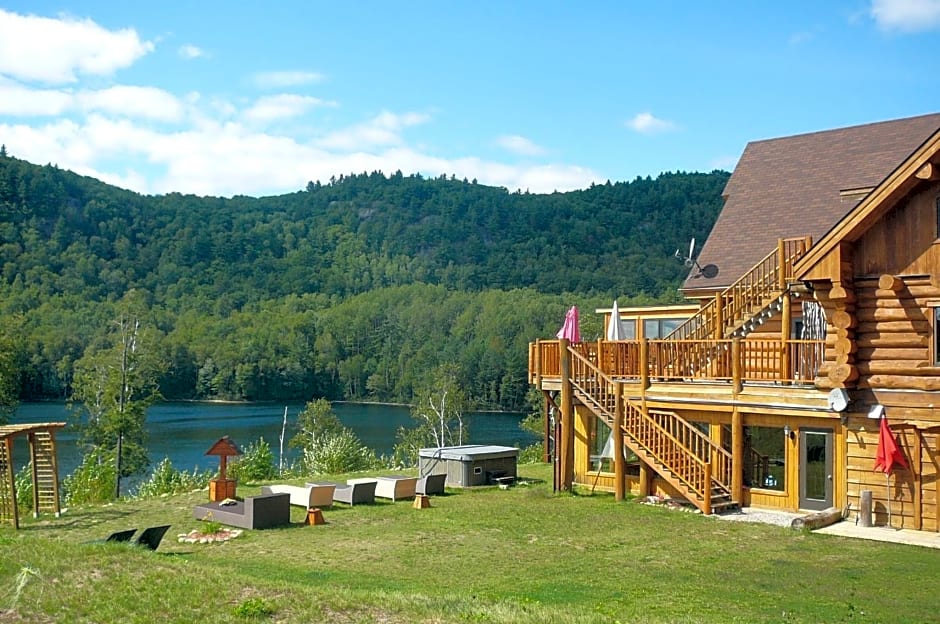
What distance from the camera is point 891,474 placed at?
15789 mm

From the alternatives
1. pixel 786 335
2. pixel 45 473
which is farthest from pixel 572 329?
pixel 45 473

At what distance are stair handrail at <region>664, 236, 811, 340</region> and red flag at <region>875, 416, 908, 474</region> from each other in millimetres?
4604

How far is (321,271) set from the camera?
500 feet

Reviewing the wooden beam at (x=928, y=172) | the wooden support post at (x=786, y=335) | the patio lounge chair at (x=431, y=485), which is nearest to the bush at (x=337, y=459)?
the patio lounge chair at (x=431, y=485)

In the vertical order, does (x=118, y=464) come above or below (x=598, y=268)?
below

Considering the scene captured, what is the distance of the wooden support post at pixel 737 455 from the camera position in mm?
17828

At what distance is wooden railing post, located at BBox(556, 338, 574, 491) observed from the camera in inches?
800

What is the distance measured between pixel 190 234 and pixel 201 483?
118 meters

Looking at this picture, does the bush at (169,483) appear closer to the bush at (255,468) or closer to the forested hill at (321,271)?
the bush at (255,468)

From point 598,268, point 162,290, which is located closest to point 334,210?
point 162,290

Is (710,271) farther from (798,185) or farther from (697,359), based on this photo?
(697,359)

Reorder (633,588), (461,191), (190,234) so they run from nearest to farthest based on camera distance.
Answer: (633,588) → (190,234) → (461,191)

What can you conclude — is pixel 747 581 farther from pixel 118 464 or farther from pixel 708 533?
pixel 118 464

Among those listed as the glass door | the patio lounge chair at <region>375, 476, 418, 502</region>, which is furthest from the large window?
the patio lounge chair at <region>375, 476, 418, 502</region>
